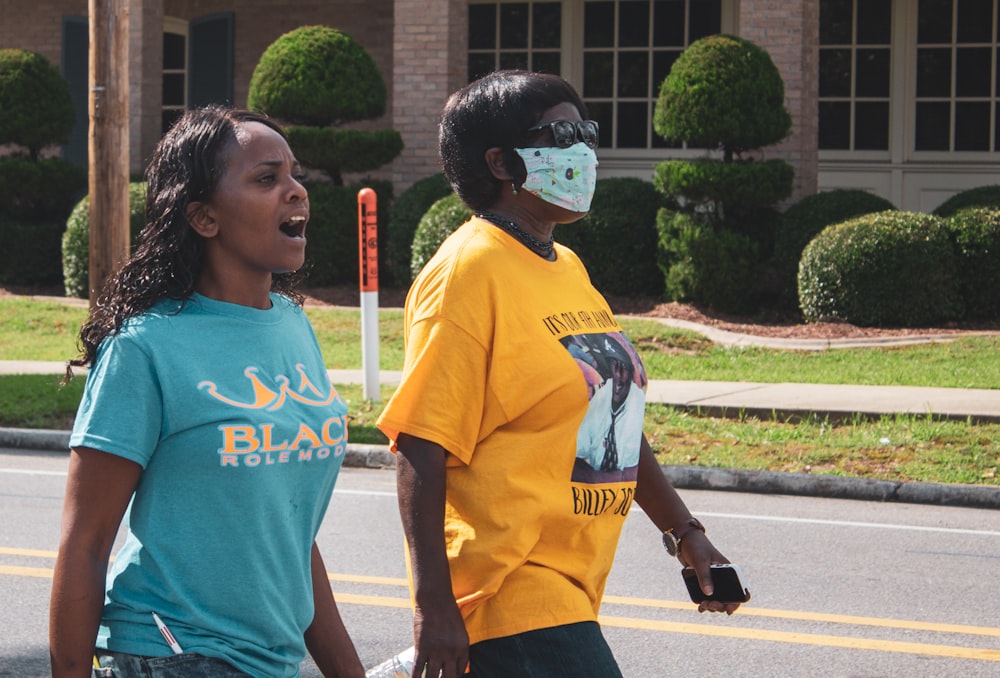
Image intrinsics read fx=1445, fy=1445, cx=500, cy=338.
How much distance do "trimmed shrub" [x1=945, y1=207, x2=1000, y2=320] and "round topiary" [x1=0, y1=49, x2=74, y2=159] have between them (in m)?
12.1

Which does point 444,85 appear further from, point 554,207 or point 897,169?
point 554,207

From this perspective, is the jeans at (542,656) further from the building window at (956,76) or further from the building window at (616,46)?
the building window at (956,76)

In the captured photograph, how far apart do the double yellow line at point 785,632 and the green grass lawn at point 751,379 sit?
320 cm

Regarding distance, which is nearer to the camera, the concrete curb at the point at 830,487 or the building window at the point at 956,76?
the concrete curb at the point at 830,487

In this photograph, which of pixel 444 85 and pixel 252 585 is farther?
pixel 444 85

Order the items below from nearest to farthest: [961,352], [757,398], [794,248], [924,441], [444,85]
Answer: [924,441], [757,398], [961,352], [794,248], [444,85]

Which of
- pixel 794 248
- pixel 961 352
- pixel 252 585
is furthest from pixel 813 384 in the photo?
pixel 252 585

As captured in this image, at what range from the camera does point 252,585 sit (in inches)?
101

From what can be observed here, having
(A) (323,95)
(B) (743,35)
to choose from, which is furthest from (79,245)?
(B) (743,35)

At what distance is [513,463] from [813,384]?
9778 mm

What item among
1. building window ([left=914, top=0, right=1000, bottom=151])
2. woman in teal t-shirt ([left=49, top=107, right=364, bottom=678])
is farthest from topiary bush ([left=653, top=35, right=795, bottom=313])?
woman in teal t-shirt ([left=49, top=107, right=364, bottom=678])

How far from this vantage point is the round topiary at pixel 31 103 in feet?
64.6

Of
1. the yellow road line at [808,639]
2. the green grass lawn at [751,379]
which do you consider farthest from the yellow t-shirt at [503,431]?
the green grass lawn at [751,379]

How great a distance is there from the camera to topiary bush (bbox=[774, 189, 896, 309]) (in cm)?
1605
